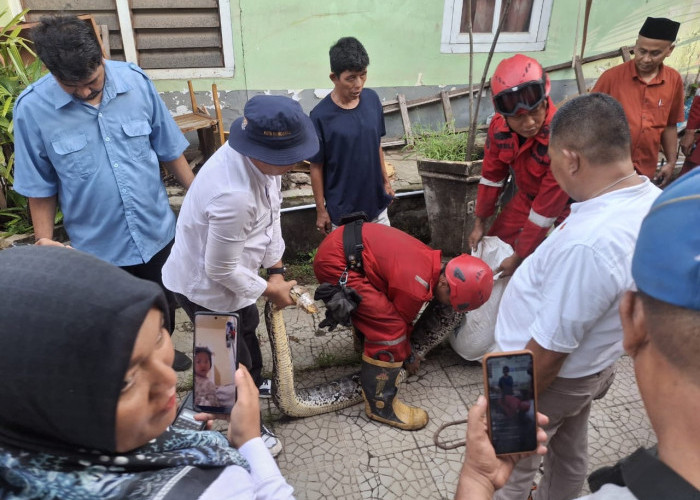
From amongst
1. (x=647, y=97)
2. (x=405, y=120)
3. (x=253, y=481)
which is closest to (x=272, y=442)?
(x=253, y=481)

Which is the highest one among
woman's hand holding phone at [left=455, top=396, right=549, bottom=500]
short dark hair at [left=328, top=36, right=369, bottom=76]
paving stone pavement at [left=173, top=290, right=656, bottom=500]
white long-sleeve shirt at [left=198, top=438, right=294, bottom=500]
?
short dark hair at [left=328, top=36, right=369, bottom=76]

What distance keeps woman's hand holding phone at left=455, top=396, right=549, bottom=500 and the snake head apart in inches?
49.4

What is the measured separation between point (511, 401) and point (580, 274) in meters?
0.46

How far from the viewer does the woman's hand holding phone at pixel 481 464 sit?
3.86 feet

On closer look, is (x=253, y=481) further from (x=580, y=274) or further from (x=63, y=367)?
(x=580, y=274)

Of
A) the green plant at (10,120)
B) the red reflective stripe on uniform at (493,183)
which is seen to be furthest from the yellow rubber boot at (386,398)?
the green plant at (10,120)

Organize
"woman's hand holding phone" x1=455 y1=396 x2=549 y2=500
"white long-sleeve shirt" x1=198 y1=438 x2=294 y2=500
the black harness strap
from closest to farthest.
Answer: "white long-sleeve shirt" x1=198 y1=438 x2=294 y2=500, "woman's hand holding phone" x1=455 y1=396 x2=549 y2=500, the black harness strap

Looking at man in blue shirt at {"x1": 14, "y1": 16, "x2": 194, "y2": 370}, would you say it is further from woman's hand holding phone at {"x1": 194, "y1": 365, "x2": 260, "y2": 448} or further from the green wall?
the green wall

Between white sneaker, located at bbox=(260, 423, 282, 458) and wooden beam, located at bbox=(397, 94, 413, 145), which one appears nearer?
white sneaker, located at bbox=(260, 423, 282, 458)

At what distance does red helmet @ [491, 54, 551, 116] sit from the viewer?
257 centimetres

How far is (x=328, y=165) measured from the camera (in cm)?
335

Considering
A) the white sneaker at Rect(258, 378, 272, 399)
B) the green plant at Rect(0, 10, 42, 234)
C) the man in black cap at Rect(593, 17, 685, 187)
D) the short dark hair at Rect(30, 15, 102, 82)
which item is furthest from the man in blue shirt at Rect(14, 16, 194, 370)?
the man in black cap at Rect(593, 17, 685, 187)

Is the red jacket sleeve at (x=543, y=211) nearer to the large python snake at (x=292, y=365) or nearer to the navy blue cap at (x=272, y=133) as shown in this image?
the large python snake at (x=292, y=365)

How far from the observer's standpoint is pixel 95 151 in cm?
241
